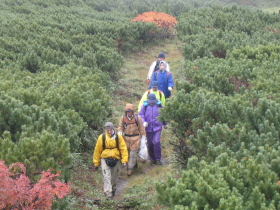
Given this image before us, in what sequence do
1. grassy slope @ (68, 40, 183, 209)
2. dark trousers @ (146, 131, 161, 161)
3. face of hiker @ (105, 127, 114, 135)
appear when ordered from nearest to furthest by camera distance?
1. grassy slope @ (68, 40, 183, 209)
2. face of hiker @ (105, 127, 114, 135)
3. dark trousers @ (146, 131, 161, 161)

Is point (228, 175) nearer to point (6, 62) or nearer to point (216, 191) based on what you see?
point (216, 191)

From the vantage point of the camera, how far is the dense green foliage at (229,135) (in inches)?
206

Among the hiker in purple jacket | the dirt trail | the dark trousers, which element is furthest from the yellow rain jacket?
the dark trousers

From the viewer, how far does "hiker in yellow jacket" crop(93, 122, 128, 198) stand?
330 inches

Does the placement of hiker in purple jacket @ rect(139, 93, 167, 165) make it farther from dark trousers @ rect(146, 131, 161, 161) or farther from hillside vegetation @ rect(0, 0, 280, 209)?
hillside vegetation @ rect(0, 0, 280, 209)

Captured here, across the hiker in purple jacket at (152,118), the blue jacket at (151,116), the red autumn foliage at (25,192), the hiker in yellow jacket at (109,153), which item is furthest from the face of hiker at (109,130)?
the red autumn foliage at (25,192)

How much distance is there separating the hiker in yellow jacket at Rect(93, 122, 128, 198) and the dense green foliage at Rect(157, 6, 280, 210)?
61.2 inches

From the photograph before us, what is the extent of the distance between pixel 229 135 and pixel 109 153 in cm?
281

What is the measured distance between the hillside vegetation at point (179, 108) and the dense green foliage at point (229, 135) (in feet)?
0.06

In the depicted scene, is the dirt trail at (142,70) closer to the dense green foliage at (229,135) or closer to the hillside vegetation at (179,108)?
the hillside vegetation at (179,108)

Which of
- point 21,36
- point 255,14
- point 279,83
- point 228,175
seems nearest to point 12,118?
point 228,175

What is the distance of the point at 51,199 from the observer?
597 centimetres

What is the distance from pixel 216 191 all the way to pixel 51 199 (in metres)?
2.67

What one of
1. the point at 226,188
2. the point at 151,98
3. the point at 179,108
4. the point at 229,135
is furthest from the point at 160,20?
the point at 226,188
